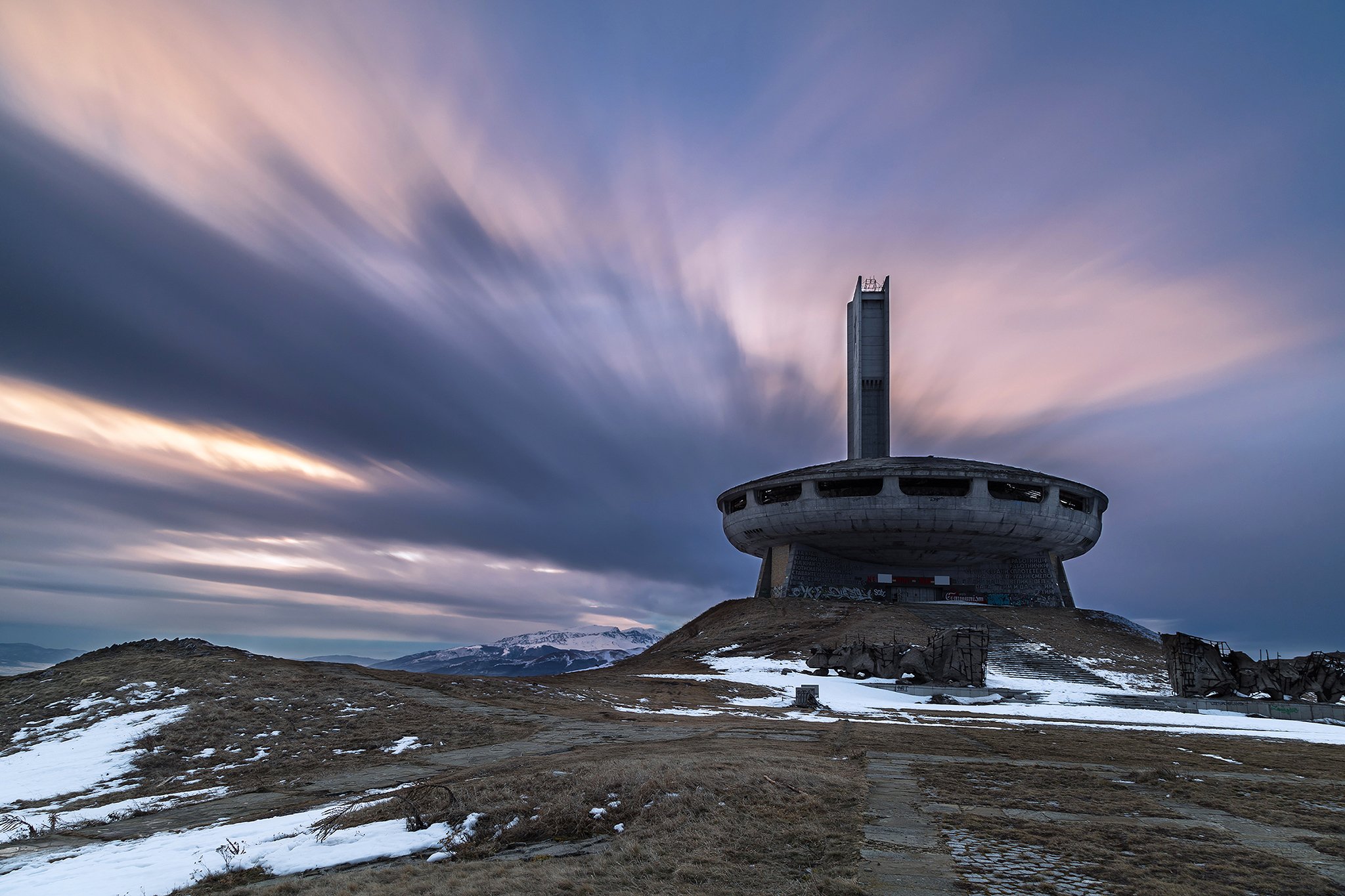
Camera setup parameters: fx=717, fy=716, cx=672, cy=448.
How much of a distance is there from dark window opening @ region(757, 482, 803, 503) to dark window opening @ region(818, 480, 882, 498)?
85.4 inches

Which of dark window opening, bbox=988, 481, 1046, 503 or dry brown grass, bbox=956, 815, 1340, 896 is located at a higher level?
dark window opening, bbox=988, 481, 1046, 503

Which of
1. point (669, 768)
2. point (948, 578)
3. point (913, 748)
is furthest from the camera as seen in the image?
point (948, 578)

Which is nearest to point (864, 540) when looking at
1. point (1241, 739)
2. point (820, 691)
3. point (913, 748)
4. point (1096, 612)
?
point (1096, 612)

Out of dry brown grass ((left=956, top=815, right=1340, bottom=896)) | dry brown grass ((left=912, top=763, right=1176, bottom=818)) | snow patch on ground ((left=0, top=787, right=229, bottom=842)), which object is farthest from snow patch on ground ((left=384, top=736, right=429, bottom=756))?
dry brown grass ((left=956, top=815, right=1340, bottom=896))

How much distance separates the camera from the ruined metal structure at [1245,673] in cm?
2609

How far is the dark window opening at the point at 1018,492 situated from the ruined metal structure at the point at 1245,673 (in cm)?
3591

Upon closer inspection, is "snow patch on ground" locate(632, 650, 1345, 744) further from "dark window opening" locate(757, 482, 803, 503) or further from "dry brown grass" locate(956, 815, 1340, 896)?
"dark window opening" locate(757, 482, 803, 503)

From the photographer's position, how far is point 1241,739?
1780 centimetres

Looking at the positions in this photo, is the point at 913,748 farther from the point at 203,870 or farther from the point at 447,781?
the point at 203,870

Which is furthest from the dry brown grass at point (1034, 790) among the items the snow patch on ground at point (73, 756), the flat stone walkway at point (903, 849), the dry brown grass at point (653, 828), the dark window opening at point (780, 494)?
the dark window opening at point (780, 494)

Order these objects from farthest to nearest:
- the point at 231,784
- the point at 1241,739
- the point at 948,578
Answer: the point at 948,578, the point at 1241,739, the point at 231,784

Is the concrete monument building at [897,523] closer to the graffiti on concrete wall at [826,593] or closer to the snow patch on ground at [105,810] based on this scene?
the graffiti on concrete wall at [826,593]

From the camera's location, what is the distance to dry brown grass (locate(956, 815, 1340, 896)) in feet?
19.0

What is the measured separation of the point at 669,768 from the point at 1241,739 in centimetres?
1652
